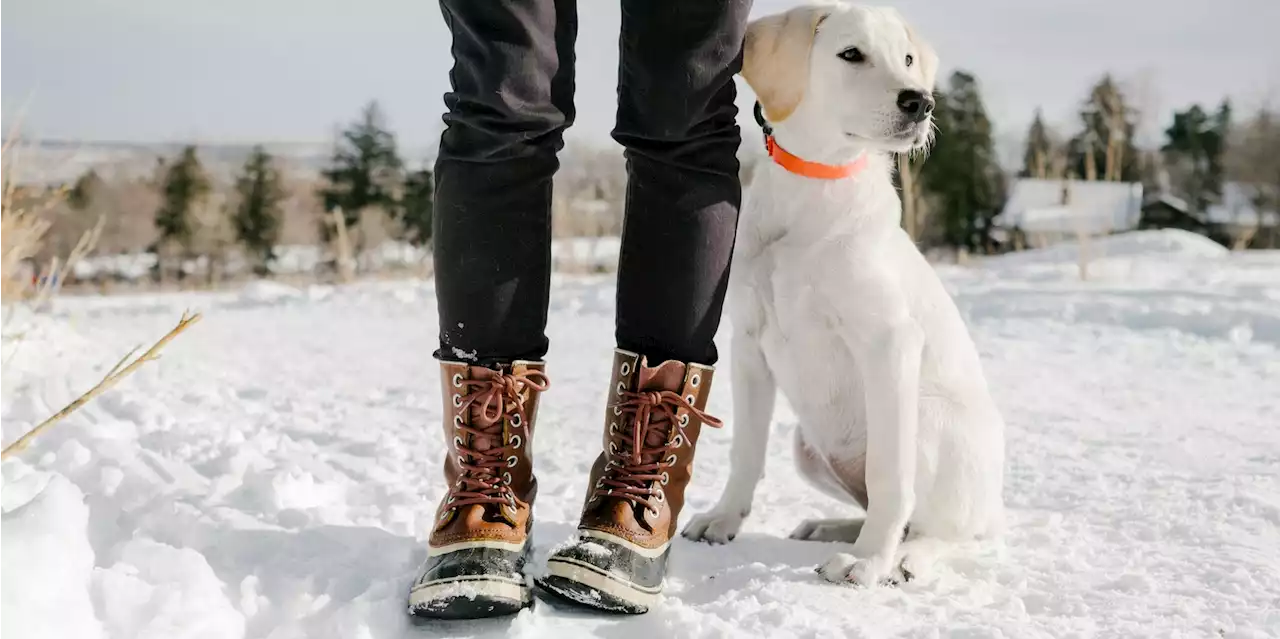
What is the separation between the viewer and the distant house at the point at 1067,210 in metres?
6.59

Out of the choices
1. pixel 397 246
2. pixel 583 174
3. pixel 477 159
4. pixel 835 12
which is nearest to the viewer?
pixel 477 159

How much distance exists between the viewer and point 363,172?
18.3 m

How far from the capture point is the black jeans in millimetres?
1241

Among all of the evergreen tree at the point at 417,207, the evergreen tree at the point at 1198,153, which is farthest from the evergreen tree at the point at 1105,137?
the evergreen tree at the point at 417,207

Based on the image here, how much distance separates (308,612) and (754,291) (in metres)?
0.89

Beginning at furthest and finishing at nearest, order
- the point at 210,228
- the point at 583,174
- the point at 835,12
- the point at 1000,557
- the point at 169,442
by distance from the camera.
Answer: the point at 210,228, the point at 583,174, the point at 169,442, the point at 835,12, the point at 1000,557

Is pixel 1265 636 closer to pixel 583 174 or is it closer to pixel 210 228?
pixel 583 174

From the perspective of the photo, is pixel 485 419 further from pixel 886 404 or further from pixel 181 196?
pixel 181 196

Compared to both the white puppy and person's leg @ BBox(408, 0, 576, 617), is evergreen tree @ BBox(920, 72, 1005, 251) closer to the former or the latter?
the white puppy

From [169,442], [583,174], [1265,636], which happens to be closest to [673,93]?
[1265,636]

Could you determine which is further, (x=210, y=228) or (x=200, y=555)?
(x=210, y=228)

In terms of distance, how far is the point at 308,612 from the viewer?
3.73 feet

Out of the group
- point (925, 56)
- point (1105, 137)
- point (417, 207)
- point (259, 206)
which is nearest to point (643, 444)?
point (925, 56)

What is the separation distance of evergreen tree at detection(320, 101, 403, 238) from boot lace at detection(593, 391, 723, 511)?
55.2ft
